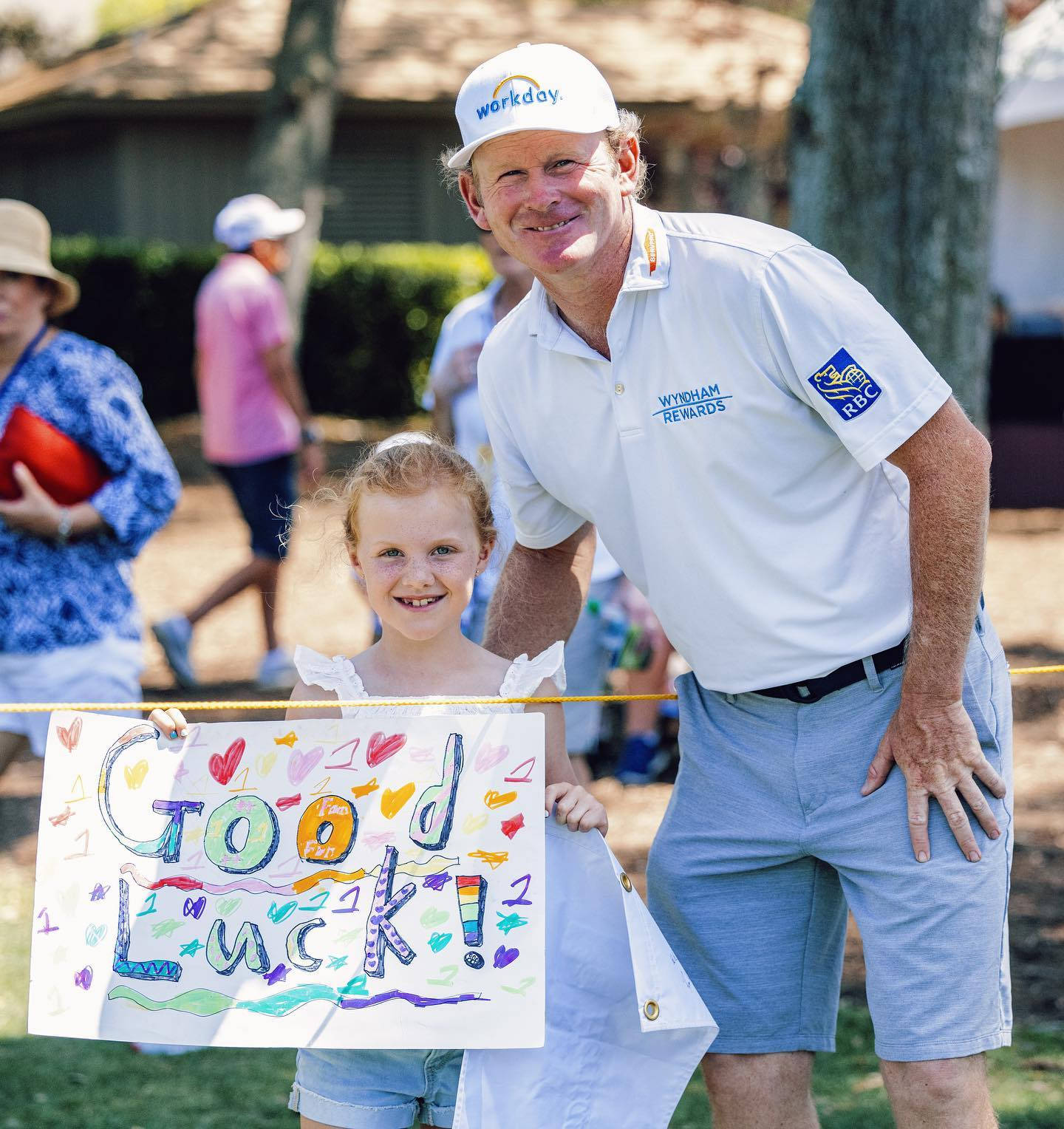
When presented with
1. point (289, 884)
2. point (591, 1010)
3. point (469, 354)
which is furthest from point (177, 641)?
point (591, 1010)

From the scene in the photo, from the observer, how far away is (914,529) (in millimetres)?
2402

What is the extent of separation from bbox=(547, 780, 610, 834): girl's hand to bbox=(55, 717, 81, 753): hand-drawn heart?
2.59 ft

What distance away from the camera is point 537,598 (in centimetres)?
301

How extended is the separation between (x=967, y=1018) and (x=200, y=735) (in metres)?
1.32

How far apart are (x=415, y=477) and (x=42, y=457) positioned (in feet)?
6.12

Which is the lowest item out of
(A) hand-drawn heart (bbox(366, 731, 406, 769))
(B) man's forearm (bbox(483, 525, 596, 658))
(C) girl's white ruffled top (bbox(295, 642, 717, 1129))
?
(C) girl's white ruffled top (bbox(295, 642, 717, 1129))

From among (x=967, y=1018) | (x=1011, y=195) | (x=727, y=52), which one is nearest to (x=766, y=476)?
(x=967, y=1018)

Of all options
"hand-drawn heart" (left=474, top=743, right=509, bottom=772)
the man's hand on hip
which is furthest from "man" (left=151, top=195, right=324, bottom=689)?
the man's hand on hip

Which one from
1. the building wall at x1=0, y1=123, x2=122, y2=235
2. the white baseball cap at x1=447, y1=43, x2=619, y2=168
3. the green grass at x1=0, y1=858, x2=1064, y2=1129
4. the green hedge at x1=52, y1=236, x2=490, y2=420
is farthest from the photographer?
the building wall at x1=0, y1=123, x2=122, y2=235

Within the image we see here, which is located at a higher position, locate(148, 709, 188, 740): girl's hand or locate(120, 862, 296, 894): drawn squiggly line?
locate(148, 709, 188, 740): girl's hand

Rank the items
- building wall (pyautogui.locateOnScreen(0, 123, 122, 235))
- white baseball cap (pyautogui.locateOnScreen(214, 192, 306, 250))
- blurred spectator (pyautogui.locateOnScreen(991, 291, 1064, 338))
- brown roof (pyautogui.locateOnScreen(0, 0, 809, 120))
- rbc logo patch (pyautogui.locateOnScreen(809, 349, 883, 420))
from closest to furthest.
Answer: rbc logo patch (pyautogui.locateOnScreen(809, 349, 883, 420)) < white baseball cap (pyautogui.locateOnScreen(214, 192, 306, 250)) < blurred spectator (pyautogui.locateOnScreen(991, 291, 1064, 338)) < brown roof (pyautogui.locateOnScreen(0, 0, 809, 120)) < building wall (pyautogui.locateOnScreen(0, 123, 122, 235))

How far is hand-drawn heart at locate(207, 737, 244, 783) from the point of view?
8.55 feet

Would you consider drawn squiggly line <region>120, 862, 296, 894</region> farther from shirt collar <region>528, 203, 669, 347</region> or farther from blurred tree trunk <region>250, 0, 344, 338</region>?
blurred tree trunk <region>250, 0, 344, 338</region>

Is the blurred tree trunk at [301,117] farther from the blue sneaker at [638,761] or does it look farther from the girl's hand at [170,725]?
the girl's hand at [170,725]
